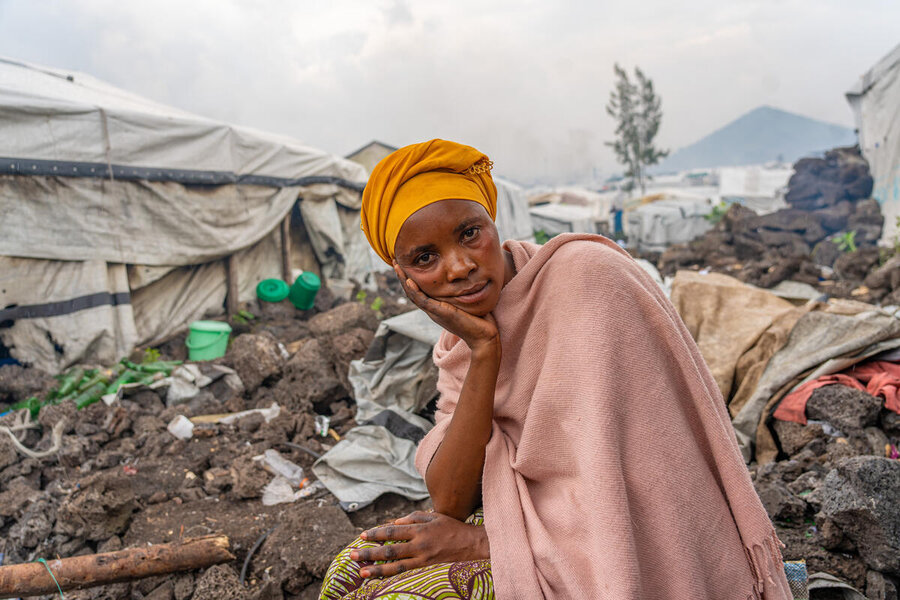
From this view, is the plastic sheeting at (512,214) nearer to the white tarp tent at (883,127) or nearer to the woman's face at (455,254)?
the white tarp tent at (883,127)

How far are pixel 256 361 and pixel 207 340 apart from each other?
1.40 metres

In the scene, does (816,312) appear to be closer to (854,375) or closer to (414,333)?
(854,375)

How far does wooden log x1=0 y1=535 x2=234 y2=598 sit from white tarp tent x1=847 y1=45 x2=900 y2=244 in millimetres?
13292

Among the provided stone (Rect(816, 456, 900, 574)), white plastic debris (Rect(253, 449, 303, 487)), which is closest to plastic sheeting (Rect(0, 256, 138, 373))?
white plastic debris (Rect(253, 449, 303, 487))

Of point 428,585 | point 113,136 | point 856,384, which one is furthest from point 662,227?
point 428,585

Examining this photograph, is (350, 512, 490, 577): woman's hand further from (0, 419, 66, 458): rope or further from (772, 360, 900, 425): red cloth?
(0, 419, 66, 458): rope

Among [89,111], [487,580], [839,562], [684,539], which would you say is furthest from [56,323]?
[839,562]

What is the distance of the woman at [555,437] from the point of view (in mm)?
1242

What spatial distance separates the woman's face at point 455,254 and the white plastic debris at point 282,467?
2503 millimetres

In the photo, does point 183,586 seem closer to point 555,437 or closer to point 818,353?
point 555,437

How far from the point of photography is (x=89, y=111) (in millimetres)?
5641

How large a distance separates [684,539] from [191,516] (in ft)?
9.53

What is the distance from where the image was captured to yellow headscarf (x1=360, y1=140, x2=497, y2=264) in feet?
4.77

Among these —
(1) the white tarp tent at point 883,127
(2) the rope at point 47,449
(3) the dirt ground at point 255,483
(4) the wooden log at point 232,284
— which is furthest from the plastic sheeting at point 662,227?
(2) the rope at point 47,449
